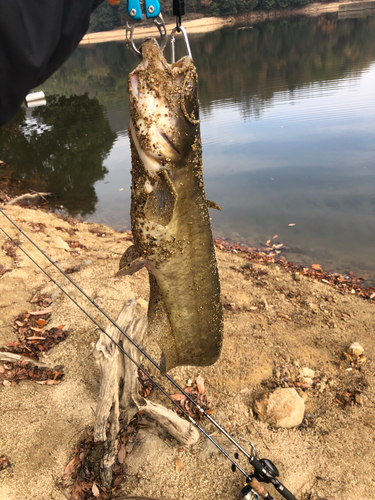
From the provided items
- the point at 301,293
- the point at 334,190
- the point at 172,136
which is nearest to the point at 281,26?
the point at 334,190

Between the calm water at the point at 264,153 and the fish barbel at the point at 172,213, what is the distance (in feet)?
20.9

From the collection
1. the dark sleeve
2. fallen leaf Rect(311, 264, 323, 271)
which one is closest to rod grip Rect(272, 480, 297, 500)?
the dark sleeve

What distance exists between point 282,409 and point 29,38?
13.0 feet

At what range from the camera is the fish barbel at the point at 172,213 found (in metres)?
1.92

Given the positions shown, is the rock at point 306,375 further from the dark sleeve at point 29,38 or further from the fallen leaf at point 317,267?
the dark sleeve at point 29,38

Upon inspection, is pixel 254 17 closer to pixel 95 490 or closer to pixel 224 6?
pixel 224 6

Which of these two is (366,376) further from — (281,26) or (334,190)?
(281,26)

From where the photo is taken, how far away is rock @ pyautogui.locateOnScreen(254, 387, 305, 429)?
12.9 feet

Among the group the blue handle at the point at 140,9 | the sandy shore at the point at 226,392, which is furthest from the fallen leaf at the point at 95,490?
the blue handle at the point at 140,9

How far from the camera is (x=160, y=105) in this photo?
1934 millimetres

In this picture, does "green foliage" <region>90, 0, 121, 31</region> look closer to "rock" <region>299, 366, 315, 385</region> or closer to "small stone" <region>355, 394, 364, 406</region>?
"rock" <region>299, 366, 315, 385</region>

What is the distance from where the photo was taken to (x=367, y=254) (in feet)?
27.4

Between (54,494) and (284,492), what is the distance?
2.04m

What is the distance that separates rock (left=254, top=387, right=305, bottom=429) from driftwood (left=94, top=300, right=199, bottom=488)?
807 mm
